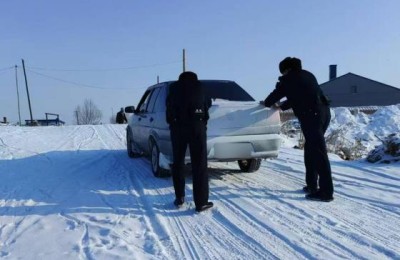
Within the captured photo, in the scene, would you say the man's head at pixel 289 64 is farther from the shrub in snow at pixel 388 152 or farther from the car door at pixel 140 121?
the shrub in snow at pixel 388 152

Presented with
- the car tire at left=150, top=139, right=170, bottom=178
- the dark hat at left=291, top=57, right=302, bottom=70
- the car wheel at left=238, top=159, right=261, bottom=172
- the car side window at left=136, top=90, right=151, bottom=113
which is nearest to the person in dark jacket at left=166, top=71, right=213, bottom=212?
the dark hat at left=291, top=57, right=302, bottom=70

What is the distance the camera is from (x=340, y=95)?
5034cm

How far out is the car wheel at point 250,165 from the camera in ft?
24.7

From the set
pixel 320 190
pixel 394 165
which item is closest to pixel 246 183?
pixel 320 190

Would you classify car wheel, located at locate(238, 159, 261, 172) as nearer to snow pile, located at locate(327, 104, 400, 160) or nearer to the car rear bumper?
the car rear bumper

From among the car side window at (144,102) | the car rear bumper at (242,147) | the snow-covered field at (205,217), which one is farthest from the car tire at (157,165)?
the car side window at (144,102)

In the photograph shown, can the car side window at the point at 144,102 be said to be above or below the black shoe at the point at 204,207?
above

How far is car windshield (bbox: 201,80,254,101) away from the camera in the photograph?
716 centimetres

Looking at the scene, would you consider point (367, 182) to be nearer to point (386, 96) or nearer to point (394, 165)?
point (394, 165)

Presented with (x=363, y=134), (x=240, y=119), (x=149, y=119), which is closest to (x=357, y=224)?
(x=240, y=119)

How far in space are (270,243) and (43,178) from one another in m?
5.07

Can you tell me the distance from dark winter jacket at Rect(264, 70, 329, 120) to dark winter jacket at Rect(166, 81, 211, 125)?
1184mm

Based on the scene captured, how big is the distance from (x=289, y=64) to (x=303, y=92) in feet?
1.49

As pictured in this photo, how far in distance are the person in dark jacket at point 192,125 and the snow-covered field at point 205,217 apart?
0.27 meters
